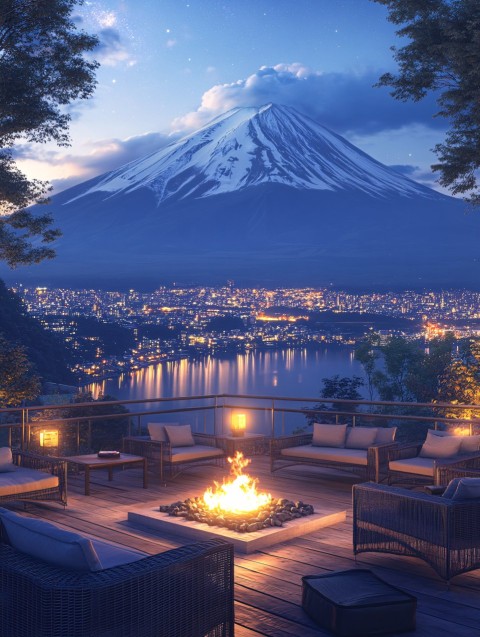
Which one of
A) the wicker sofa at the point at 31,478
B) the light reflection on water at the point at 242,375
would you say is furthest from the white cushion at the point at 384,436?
the light reflection on water at the point at 242,375

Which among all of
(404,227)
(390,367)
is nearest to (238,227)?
(404,227)

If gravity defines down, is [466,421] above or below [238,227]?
below

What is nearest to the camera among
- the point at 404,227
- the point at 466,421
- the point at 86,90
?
the point at 466,421

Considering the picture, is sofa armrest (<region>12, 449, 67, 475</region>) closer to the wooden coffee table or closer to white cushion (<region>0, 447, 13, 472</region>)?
white cushion (<region>0, 447, 13, 472</region>)

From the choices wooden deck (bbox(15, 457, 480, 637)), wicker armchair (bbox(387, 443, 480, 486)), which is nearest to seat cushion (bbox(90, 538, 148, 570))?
wooden deck (bbox(15, 457, 480, 637))

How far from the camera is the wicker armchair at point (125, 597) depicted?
8.35 feet

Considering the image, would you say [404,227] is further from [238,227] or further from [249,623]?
[249,623]

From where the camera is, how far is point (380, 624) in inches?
135

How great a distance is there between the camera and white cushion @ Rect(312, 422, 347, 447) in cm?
773

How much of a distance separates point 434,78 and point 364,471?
193 inches

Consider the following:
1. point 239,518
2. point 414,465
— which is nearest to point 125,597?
point 239,518

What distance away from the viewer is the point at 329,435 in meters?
7.78

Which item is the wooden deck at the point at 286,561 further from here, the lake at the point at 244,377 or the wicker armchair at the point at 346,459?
the lake at the point at 244,377

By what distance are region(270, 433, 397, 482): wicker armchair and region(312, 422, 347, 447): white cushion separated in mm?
224
